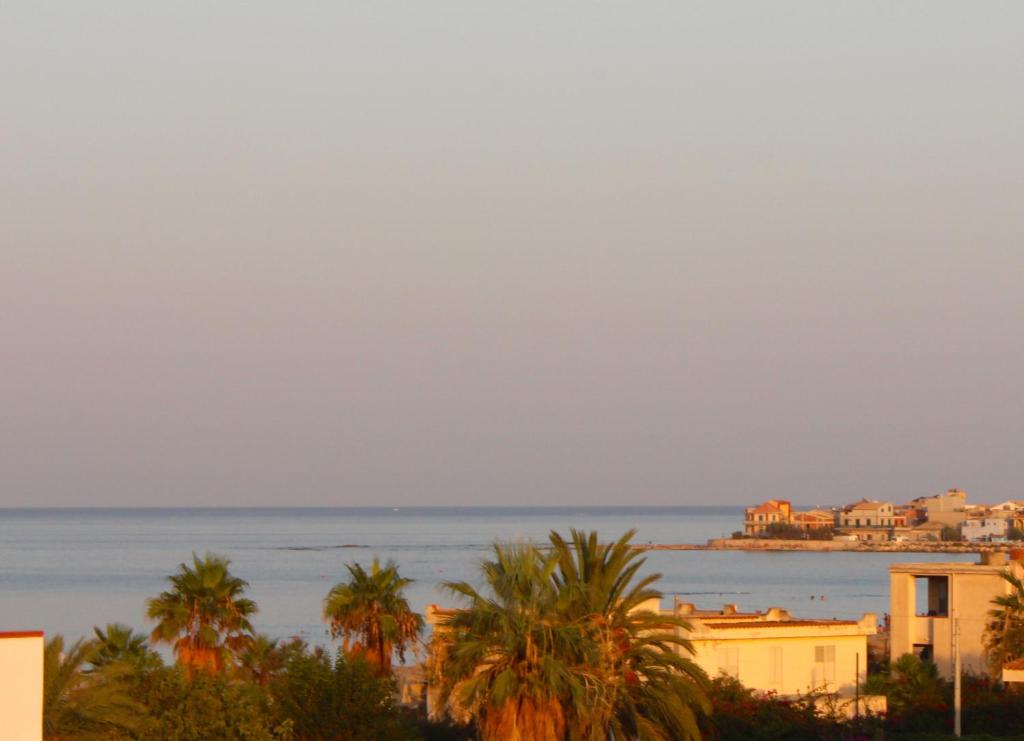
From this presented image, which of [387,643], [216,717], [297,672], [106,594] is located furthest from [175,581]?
[106,594]

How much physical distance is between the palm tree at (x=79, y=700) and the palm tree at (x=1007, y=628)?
31.1 meters

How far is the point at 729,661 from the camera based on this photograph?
143 ft

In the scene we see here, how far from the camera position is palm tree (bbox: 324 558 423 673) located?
142 ft

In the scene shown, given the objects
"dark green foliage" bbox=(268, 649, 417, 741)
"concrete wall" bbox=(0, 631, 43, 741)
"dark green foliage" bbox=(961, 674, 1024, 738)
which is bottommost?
"dark green foliage" bbox=(961, 674, 1024, 738)

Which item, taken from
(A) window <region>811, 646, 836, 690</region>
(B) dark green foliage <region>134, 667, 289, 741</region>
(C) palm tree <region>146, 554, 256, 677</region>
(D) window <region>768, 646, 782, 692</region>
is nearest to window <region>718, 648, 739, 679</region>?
(D) window <region>768, 646, 782, 692</region>

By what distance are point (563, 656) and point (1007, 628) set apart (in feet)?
84.3

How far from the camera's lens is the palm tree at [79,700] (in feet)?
78.4

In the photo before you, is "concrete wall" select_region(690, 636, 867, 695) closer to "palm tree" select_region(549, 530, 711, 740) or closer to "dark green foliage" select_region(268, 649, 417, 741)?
"palm tree" select_region(549, 530, 711, 740)

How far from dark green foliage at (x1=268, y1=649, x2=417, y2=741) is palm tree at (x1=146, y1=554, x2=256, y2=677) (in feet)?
41.0

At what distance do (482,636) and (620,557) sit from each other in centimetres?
365

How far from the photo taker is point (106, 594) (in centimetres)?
13975

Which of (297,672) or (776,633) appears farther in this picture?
(776,633)

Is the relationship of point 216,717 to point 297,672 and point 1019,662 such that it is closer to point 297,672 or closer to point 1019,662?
point 297,672

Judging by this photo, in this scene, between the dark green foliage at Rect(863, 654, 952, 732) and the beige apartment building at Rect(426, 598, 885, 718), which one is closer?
the dark green foliage at Rect(863, 654, 952, 732)
